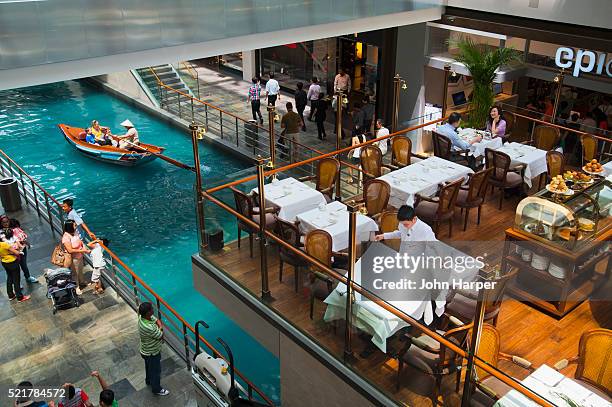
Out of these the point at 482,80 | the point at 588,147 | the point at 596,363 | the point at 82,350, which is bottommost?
the point at 82,350

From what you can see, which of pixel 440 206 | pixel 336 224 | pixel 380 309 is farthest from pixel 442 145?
pixel 380 309

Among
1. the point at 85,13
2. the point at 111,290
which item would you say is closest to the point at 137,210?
the point at 111,290

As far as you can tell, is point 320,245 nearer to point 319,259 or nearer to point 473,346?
point 319,259

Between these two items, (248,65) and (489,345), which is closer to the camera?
(489,345)

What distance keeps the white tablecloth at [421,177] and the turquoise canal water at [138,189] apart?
2595mm

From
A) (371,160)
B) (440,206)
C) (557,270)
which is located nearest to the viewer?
(557,270)

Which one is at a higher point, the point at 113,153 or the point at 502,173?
the point at 502,173

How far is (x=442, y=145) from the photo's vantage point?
10.4 m

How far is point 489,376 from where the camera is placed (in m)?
5.00

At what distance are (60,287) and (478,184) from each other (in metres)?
7.02

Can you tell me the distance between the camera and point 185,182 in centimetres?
1669

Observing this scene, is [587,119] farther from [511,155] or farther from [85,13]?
[85,13]

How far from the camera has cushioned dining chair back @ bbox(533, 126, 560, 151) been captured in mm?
10750

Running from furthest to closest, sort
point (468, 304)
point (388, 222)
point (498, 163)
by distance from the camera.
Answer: point (498, 163)
point (388, 222)
point (468, 304)
